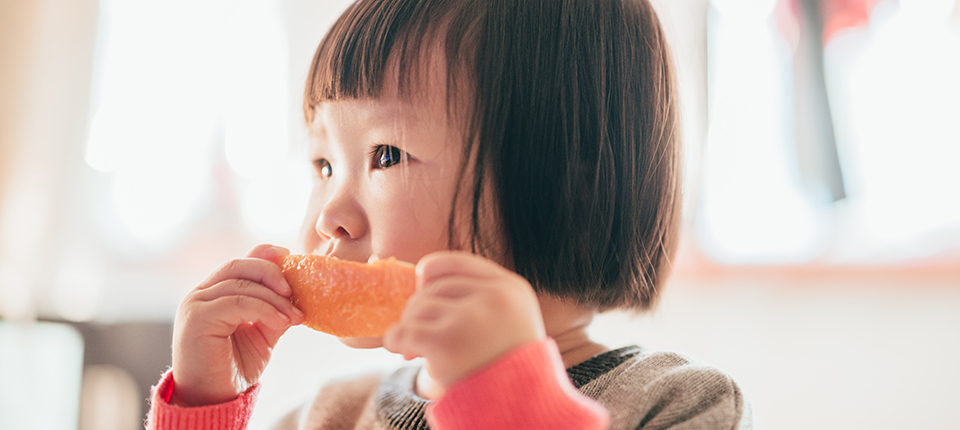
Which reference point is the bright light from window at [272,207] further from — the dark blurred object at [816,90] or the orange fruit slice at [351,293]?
the dark blurred object at [816,90]

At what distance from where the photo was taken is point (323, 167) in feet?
2.50

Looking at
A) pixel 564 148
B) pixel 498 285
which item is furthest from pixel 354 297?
pixel 564 148

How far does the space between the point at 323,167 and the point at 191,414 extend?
1.05ft

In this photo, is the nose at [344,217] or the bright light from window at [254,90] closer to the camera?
the nose at [344,217]

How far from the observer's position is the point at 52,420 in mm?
1770

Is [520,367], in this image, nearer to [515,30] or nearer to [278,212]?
[515,30]

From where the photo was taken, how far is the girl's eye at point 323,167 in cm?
75

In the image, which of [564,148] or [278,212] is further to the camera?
A: [278,212]

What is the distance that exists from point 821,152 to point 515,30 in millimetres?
1349

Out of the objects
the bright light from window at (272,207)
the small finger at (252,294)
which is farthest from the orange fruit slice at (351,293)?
the bright light from window at (272,207)

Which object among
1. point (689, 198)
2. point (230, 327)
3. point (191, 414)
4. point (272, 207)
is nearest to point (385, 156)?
point (230, 327)

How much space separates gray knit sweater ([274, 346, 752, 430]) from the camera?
1.89ft

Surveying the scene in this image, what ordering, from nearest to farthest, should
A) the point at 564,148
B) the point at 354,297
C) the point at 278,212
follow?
the point at 354,297 → the point at 564,148 → the point at 278,212

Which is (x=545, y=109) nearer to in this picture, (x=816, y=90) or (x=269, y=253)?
(x=269, y=253)
